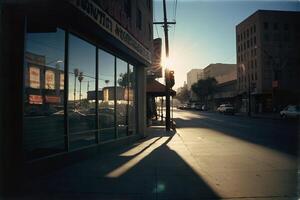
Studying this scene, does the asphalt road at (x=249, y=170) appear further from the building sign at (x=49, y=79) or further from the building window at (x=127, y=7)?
the building window at (x=127, y=7)

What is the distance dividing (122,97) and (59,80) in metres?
5.91

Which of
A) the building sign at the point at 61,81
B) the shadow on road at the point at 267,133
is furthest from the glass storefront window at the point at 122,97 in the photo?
the shadow on road at the point at 267,133

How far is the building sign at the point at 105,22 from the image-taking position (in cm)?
874

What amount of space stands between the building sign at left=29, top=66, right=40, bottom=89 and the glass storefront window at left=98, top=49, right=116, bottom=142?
385 centimetres

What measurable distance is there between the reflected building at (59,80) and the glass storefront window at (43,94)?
0.02 m

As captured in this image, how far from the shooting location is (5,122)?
715 centimetres

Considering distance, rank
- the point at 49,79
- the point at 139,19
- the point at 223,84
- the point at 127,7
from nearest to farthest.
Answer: the point at 49,79
the point at 127,7
the point at 139,19
the point at 223,84

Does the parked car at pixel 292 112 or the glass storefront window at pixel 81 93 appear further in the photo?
the parked car at pixel 292 112

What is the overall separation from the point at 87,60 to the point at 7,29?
4281 millimetres

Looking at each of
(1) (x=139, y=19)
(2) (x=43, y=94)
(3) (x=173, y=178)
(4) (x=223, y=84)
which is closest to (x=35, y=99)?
(2) (x=43, y=94)

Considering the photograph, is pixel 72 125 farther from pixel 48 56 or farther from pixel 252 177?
pixel 252 177

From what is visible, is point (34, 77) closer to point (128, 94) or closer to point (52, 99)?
point (52, 99)

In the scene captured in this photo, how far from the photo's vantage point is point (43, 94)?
8.84 metres

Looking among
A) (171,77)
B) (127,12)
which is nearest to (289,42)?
(171,77)
